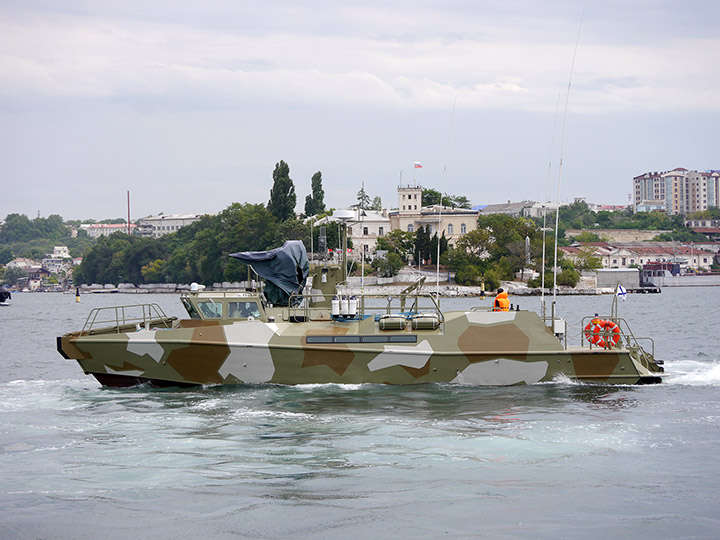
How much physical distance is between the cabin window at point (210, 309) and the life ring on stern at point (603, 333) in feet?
22.7

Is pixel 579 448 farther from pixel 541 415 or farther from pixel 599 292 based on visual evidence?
pixel 599 292

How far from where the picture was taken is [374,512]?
8758 mm

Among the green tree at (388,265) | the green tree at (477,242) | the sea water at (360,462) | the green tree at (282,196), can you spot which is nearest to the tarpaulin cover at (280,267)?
the sea water at (360,462)

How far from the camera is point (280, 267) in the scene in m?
16.7

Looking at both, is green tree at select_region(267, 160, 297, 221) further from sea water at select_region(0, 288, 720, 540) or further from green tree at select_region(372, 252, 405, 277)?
sea water at select_region(0, 288, 720, 540)

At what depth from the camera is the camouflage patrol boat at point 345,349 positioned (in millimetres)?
15398

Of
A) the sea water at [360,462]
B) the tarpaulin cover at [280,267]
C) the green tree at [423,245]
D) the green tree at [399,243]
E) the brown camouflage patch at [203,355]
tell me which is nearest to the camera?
the sea water at [360,462]

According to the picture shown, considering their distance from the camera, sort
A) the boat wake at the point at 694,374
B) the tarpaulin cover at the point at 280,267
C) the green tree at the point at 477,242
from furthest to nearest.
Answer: the green tree at the point at 477,242
the boat wake at the point at 694,374
the tarpaulin cover at the point at 280,267

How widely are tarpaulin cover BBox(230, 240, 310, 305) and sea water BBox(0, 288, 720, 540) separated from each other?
2161mm

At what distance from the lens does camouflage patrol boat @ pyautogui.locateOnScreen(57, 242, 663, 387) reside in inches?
606

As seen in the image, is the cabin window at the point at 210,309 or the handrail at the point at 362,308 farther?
the cabin window at the point at 210,309

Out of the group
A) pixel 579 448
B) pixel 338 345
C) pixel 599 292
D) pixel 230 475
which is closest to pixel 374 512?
pixel 230 475

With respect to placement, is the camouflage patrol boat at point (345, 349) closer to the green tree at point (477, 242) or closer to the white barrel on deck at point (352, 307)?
the white barrel on deck at point (352, 307)

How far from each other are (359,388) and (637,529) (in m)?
7.53
